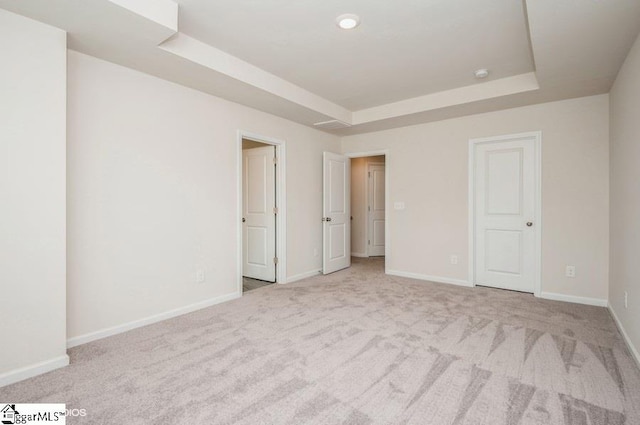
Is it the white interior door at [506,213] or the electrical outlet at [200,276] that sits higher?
the white interior door at [506,213]

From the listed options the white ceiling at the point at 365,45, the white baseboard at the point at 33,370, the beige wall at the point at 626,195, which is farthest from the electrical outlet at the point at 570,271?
the white baseboard at the point at 33,370

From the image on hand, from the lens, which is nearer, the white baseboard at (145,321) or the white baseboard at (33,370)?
the white baseboard at (33,370)

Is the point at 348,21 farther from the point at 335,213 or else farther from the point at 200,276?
the point at 335,213

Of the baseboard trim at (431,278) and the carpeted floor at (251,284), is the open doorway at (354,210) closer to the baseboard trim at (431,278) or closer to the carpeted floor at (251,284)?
the baseboard trim at (431,278)

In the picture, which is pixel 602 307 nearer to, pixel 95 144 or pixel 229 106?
pixel 229 106

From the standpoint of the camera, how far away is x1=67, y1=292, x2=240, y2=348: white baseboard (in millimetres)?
2645

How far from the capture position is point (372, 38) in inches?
110

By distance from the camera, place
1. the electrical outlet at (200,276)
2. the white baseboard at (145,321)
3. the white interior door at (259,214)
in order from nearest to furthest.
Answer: the white baseboard at (145,321), the electrical outlet at (200,276), the white interior door at (259,214)

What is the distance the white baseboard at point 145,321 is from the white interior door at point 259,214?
0.97 m

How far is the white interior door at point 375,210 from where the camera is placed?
721 centimetres

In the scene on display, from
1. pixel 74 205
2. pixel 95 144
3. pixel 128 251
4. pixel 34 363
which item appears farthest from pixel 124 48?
pixel 34 363

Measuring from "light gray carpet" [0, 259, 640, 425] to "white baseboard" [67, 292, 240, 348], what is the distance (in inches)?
3.7

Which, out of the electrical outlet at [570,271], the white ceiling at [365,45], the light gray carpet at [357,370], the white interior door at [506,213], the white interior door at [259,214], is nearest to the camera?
the light gray carpet at [357,370]

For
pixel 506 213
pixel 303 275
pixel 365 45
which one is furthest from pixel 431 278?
pixel 365 45
